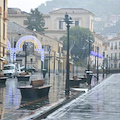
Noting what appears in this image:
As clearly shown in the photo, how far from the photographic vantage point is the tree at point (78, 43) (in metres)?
116

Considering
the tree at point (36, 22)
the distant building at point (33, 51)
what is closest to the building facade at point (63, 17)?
the tree at point (36, 22)

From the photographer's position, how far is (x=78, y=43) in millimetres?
118562

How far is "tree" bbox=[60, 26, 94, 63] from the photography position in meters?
116

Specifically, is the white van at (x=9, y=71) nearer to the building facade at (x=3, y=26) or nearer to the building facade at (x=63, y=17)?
the building facade at (x=3, y=26)

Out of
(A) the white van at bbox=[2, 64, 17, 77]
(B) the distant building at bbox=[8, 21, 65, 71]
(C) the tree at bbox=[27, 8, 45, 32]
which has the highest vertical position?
(C) the tree at bbox=[27, 8, 45, 32]

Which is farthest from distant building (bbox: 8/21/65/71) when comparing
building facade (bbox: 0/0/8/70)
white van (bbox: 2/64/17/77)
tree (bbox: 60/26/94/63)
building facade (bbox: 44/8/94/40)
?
building facade (bbox: 44/8/94/40)

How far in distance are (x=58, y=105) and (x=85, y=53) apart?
326ft

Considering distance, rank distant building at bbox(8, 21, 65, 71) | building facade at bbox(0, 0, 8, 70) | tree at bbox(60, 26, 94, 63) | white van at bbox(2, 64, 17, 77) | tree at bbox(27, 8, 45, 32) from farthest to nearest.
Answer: tree at bbox(27, 8, 45, 32) → tree at bbox(60, 26, 94, 63) → distant building at bbox(8, 21, 65, 71) → white van at bbox(2, 64, 17, 77) → building facade at bbox(0, 0, 8, 70)

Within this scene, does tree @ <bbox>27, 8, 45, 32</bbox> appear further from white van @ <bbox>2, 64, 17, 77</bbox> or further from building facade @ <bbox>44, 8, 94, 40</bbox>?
white van @ <bbox>2, 64, 17, 77</bbox>

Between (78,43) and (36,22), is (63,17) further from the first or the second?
(78,43)

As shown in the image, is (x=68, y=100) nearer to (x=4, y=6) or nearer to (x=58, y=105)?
(x=58, y=105)

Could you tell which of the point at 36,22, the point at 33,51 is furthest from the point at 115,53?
the point at 33,51

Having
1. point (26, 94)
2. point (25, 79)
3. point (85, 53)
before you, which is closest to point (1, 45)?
point (25, 79)

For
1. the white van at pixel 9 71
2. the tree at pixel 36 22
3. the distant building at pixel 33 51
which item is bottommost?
the white van at pixel 9 71
